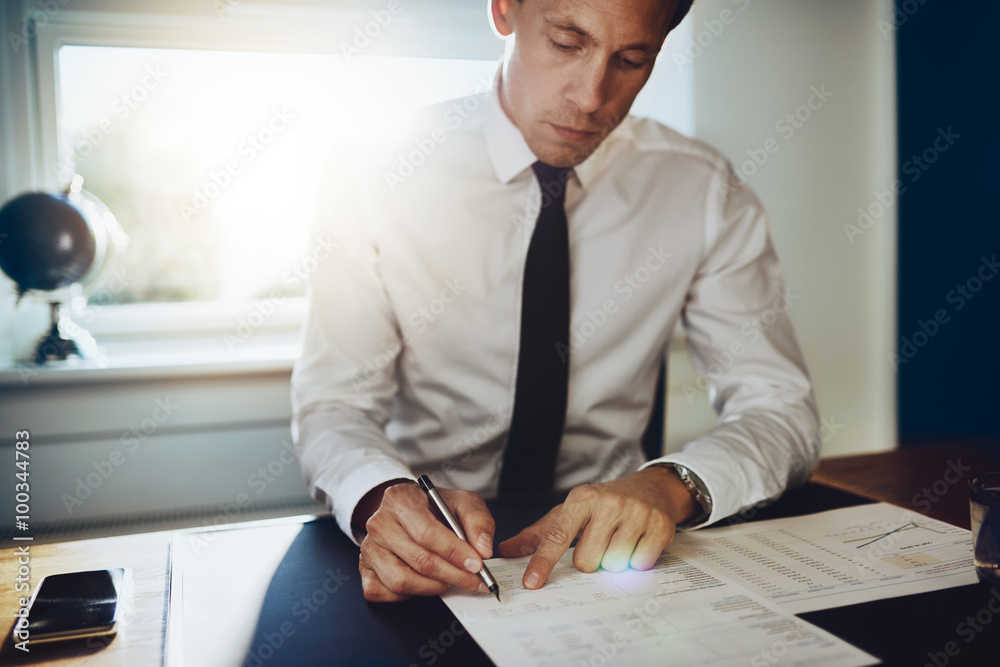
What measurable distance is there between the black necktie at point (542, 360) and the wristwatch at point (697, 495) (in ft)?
1.14

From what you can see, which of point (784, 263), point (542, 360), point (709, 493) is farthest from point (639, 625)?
point (784, 263)

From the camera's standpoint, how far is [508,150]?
4.57 ft

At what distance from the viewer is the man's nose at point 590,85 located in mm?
1148

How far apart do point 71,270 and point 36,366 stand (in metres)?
0.27

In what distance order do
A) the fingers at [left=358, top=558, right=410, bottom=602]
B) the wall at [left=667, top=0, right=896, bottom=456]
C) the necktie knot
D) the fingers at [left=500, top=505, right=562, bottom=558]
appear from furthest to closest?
the wall at [left=667, top=0, right=896, bottom=456]
the necktie knot
the fingers at [left=500, top=505, right=562, bottom=558]
the fingers at [left=358, top=558, right=410, bottom=602]

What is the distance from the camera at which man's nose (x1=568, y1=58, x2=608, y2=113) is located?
1.15 meters

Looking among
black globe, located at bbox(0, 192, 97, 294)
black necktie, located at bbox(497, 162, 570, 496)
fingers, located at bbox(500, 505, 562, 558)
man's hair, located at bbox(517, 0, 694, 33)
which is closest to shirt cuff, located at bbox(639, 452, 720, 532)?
fingers, located at bbox(500, 505, 562, 558)

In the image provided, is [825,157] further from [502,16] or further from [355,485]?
[355,485]

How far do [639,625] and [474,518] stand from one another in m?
0.23

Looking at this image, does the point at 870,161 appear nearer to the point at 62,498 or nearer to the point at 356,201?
the point at 356,201

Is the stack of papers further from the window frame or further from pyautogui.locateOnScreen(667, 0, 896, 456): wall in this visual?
the window frame

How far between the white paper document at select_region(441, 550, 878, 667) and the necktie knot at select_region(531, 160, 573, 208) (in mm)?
733

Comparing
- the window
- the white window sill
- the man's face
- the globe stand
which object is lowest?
the man's face

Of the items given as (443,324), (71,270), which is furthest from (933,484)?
(71,270)
